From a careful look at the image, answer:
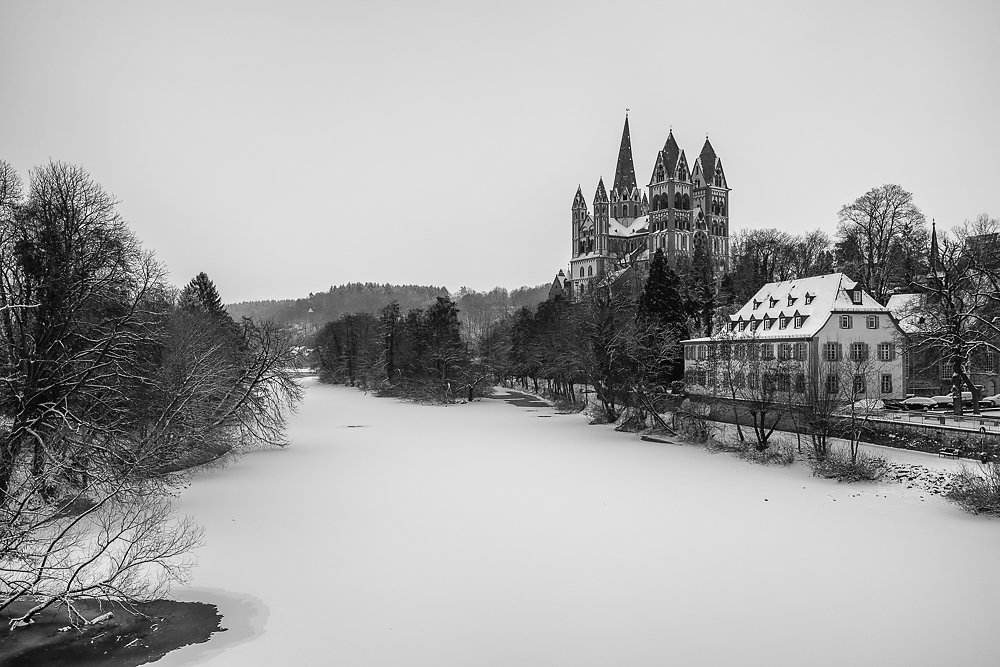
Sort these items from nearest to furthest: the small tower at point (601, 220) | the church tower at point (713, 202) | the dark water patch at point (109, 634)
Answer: the dark water patch at point (109, 634) < the church tower at point (713, 202) < the small tower at point (601, 220)

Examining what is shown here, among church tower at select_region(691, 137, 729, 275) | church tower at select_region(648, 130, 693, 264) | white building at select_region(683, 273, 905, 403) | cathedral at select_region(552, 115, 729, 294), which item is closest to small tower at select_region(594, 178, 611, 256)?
cathedral at select_region(552, 115, 729, 294)

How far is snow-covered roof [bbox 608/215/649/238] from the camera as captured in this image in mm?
118438

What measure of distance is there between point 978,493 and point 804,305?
77.8ft

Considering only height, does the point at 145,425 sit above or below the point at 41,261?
below

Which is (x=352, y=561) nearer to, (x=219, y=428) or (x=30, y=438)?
(x=30, y=438)

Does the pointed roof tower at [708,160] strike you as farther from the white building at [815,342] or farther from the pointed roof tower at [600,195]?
the white building at [815,342]

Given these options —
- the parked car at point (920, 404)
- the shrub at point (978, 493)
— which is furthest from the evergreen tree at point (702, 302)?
the shrub at point (978, 493)

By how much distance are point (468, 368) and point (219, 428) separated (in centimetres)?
3588

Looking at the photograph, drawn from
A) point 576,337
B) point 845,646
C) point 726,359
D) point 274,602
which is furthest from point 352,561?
point 576,337

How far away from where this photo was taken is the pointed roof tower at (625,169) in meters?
125

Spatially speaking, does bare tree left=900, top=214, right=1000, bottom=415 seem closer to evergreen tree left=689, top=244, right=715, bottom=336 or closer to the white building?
the white building

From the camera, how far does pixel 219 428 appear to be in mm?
27172

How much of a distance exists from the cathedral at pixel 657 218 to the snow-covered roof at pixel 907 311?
5027cm

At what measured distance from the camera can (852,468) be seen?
23250 millimetres
